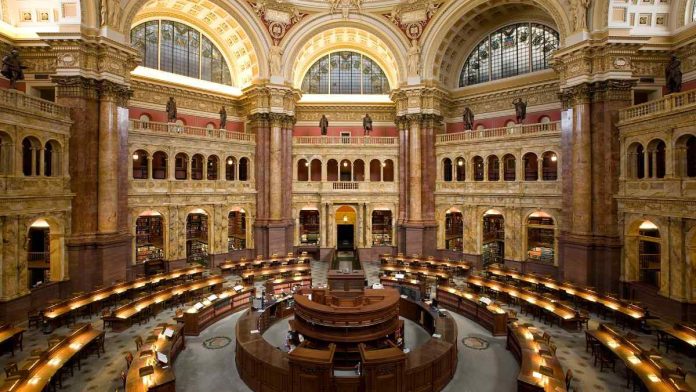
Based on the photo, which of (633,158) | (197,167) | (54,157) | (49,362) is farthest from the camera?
(197,167)

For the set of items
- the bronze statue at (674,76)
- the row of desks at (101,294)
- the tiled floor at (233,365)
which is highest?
the bronze statue at (674,76)

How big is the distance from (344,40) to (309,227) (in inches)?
666

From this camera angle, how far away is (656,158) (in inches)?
721

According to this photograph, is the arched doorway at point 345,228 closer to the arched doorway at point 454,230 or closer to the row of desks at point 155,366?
the arched doorway at point 454,230

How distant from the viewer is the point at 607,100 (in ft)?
65.0

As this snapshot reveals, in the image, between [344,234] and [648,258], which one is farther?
[344,234]

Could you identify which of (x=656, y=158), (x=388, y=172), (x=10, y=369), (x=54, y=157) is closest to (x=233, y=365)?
(x=10, y=369)

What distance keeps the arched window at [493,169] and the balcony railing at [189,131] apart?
750 inches

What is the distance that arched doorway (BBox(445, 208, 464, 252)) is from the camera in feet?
101

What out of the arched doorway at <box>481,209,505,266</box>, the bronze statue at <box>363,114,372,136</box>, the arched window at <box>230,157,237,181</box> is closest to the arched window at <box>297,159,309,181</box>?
the arched window at <box>230,157,237,181</box>

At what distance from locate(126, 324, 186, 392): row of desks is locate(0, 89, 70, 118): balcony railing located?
11.9 metres

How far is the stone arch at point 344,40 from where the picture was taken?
29.2 metres

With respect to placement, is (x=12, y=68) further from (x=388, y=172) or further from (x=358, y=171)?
(x=388, y=172)

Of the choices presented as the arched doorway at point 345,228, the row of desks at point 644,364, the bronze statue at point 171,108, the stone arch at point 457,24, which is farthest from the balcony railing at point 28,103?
the row of desks at point 644,364
